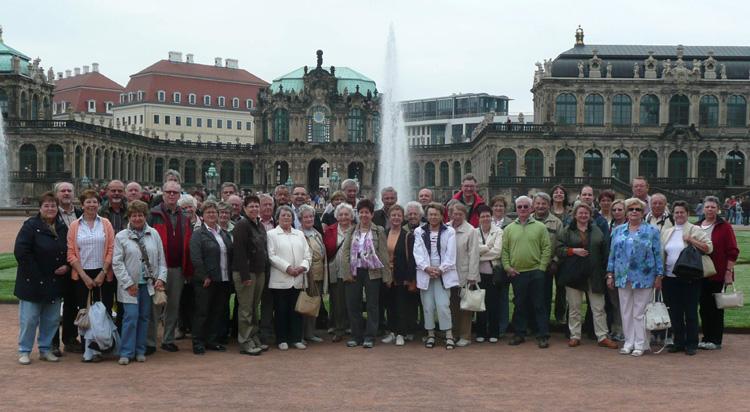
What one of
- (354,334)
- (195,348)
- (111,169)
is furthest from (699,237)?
(111,169)

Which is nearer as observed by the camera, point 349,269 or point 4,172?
point 349,269

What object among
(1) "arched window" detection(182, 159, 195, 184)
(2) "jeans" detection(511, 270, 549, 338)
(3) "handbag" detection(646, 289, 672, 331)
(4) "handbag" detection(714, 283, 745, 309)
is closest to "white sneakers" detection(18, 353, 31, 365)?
(2) "jeans" detection(511, 270, 549, 338)

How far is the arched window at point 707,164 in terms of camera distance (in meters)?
69.6

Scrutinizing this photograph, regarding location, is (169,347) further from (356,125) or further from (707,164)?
(356,125)

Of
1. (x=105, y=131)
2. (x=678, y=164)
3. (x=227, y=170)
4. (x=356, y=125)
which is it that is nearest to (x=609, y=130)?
(x=678, y=164)

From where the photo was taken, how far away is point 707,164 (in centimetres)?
6969

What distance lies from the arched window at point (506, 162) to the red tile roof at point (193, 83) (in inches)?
2078

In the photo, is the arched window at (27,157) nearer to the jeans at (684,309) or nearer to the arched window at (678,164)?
the arched window at (678,164)

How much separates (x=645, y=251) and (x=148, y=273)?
7118 mm

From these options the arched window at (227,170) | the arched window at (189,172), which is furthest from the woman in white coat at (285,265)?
the arched window at (227,170)

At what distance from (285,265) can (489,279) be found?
333cm

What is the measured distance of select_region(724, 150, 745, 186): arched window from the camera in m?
69.8

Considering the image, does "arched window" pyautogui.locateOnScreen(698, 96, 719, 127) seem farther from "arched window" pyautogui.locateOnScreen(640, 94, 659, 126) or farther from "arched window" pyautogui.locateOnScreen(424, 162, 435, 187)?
"arched window" pyautogui.locateOnScreen(424, 162, 435, 187)

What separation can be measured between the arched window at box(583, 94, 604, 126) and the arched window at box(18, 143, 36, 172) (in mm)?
46812
